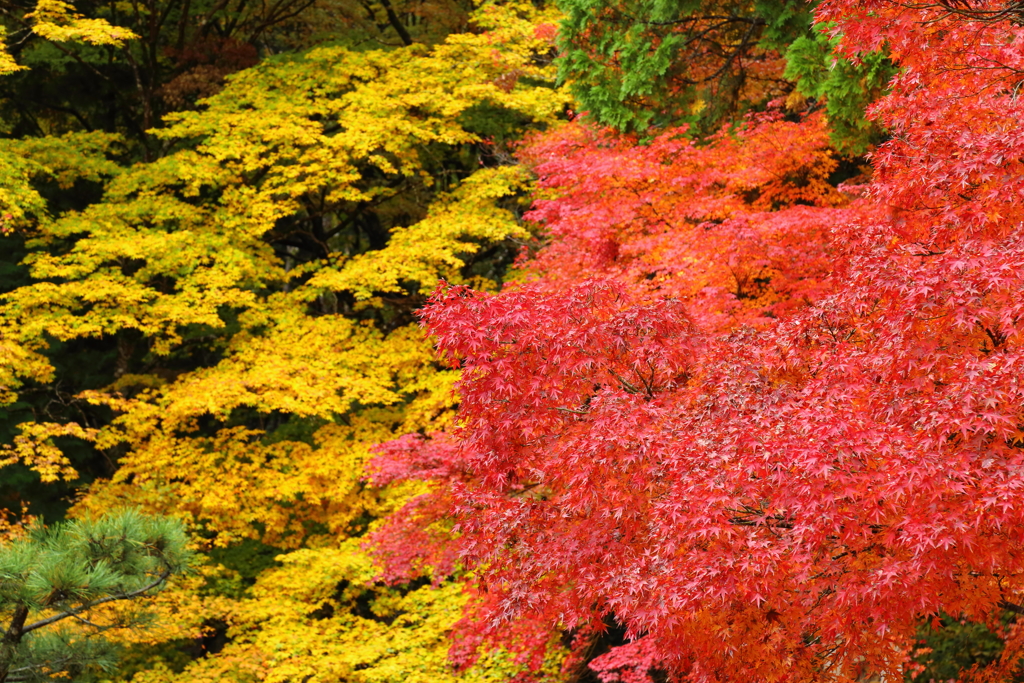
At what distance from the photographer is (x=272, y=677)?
920cm

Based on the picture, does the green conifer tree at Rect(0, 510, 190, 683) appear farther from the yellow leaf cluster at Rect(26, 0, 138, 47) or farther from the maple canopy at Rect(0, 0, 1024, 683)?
the yellow leaf cluster at Rect(26, 0, 138, 47)

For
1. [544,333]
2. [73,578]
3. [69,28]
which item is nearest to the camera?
→ [544,333]

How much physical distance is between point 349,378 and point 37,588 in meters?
5.84

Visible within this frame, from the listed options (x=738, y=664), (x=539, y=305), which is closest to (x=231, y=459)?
(x=539, y=305)

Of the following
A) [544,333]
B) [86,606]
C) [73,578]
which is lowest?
[86,606]

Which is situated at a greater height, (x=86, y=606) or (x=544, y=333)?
(x=544, y=333)

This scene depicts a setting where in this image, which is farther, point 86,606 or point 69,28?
point 69,28

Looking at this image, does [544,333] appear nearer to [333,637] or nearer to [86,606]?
[86,606]

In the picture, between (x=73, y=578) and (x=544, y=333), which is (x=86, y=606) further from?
(x=544, y=333)

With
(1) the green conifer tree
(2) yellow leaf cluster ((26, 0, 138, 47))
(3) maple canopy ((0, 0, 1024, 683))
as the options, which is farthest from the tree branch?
(2) yellow leaf cluster ((26, 0, 138, 47))

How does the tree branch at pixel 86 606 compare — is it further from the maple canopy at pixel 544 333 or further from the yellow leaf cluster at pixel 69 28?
the yellow leaf cluster at pixel 69 28

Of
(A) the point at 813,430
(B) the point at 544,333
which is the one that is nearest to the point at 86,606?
(B) the point at 544,333

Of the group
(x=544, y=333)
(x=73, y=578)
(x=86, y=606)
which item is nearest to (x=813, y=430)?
(x=544, y=333)

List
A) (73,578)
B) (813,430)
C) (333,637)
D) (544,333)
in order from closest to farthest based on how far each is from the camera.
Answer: (813,430) < (544,333) < (73,578) < (333,637)
